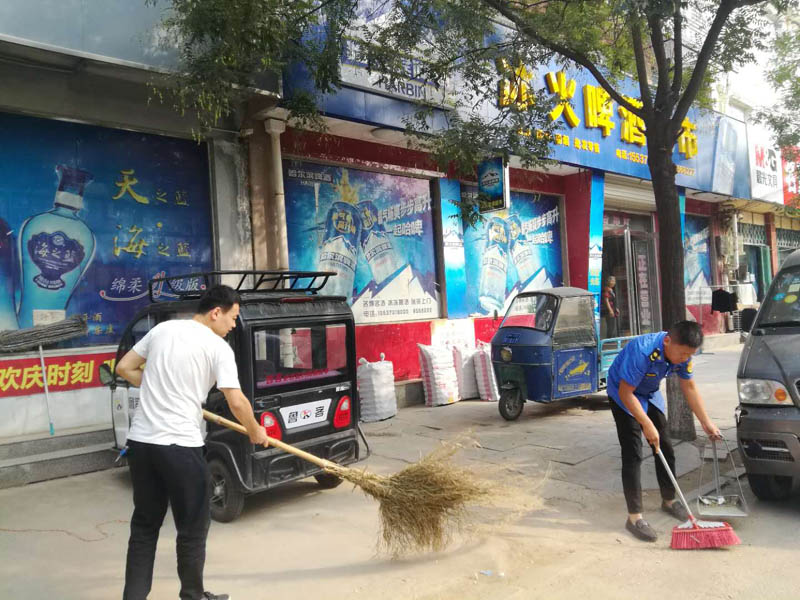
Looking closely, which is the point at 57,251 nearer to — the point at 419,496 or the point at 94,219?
the point at 94,219

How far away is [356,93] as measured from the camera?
8969 millimetres

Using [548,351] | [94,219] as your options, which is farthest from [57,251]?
[548,351]

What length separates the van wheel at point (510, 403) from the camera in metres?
8.48

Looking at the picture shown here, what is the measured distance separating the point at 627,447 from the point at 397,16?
20.7ft

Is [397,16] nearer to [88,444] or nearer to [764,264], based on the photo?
[88,444]

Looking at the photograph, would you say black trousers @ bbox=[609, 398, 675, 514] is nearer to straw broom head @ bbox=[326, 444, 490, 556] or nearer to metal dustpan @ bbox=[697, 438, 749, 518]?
metal dustpan @ bbox=[697, 438, 749, 518]

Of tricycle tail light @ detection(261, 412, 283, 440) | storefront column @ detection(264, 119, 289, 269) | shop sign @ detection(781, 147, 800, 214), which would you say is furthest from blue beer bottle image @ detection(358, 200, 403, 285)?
shop sign @ detection(781, 147, 800, 214)

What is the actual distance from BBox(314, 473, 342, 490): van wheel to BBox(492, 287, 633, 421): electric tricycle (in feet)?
11.1

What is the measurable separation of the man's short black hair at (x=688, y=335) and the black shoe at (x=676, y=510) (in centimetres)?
143

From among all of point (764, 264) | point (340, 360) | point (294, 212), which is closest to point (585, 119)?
point (294, 212)

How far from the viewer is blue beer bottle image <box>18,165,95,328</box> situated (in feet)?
22.8

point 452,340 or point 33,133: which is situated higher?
point 33,133

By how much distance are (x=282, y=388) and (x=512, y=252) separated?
8.65 meters

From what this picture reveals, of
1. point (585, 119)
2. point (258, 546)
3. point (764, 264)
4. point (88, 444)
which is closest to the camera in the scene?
point (258, 546)
